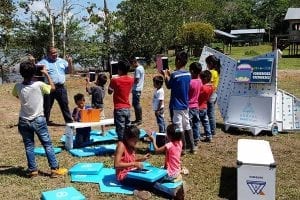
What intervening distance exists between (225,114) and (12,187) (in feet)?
18.2

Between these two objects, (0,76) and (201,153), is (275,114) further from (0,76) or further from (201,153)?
(0,76)

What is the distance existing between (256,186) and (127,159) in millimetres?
1731

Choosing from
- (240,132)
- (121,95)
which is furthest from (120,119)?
(240,132)

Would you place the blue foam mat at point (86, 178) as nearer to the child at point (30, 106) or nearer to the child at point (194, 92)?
the child at point (30, 106)

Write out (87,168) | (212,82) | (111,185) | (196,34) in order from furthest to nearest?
1. (196,34)
2. (212,82)
3. (87,168)
4. (111,185)

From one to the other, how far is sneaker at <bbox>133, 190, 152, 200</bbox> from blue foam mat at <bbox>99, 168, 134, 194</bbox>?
0.39 feet

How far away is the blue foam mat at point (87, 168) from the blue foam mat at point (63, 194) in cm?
80

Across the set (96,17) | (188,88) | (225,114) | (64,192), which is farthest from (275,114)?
(96,17)

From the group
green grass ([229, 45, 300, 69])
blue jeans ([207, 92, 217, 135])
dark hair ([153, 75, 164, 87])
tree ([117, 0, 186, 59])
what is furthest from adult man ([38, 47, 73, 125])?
tree ([117, 0, 186, 59])

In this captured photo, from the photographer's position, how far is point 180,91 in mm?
7039

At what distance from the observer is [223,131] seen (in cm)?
981

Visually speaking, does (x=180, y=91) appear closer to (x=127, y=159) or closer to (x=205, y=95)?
(x=205, y=95)

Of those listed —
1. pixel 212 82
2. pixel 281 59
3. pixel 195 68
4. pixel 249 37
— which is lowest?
pixel 212 82

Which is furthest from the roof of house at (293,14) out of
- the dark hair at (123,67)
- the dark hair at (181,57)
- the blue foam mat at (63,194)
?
the blue foam mat at (63,194)
